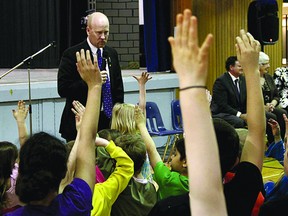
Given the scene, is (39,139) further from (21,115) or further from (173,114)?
(173,114)

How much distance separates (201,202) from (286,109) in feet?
23.8

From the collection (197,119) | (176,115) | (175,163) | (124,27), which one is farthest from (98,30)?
(124,27)

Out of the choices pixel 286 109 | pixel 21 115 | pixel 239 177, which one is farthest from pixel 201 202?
pixel 286 109

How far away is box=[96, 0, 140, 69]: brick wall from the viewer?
12039 mm

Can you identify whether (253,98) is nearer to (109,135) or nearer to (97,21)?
(109,135)

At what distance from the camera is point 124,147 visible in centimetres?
317

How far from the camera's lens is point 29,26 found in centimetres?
1266

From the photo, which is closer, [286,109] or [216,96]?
[216,96]

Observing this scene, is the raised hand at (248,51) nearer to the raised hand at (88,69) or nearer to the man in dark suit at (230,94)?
the raised hand at (88,69)

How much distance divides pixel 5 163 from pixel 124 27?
982 centimetres

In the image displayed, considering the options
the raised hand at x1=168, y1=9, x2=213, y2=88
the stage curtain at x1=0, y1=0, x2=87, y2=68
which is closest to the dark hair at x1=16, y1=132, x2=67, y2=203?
the raised hand at x1=168, y1=9, x2=213, y2=88

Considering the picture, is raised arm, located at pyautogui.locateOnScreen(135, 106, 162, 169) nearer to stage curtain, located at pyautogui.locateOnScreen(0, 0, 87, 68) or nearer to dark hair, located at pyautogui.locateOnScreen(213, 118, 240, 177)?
dark hair, located at pyautogui.locateOnScreen(213, 118, 240, 177)

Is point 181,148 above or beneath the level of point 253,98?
beneath

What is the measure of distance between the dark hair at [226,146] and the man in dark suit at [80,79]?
2.30 m
